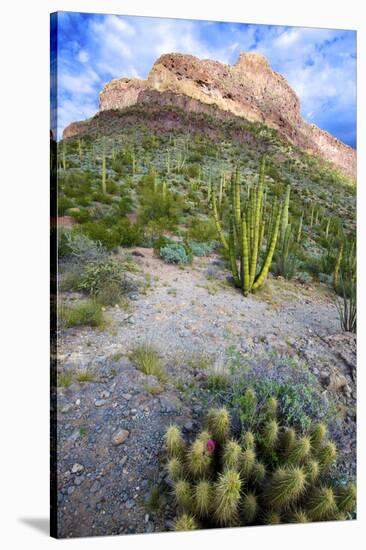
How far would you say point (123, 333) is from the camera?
407 cm

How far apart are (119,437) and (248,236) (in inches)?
71.3

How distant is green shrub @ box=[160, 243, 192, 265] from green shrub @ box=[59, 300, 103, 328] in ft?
2.10

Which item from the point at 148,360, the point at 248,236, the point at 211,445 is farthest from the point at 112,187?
the point at 211,445

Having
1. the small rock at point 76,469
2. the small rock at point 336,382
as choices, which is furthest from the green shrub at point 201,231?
the small rock at point 76,469

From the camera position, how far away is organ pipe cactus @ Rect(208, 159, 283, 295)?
14.7 feet

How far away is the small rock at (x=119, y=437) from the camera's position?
389 cm

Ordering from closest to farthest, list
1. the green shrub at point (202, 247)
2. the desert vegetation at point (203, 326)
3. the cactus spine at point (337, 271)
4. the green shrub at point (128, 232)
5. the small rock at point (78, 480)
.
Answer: the small rock at point (78, 480)
the desert vegetation at point (203, 326)
the green shrub at point (128, 232)
the green shrub at point (202, 247)
the cactus spine at point (337, 271)

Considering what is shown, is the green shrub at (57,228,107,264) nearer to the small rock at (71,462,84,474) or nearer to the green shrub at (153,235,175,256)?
the green shrub at (153,235,175,256)

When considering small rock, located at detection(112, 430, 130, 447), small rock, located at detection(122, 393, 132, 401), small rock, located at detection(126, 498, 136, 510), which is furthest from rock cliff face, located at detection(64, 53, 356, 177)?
small rock, located at detection(126, 498, 136, 510)

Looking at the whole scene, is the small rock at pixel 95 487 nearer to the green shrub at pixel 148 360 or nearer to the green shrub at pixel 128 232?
the green shrub at pixel 148 360

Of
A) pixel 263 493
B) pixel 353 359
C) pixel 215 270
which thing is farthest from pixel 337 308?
pixel 263 493

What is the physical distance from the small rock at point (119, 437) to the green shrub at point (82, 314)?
2.43 ft

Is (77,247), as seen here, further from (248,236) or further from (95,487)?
(95,487)

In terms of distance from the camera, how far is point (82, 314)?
3951mm
